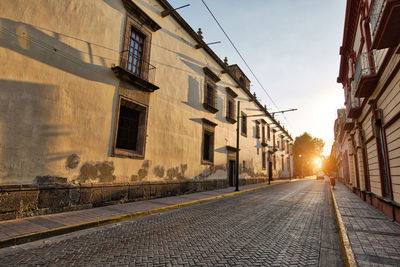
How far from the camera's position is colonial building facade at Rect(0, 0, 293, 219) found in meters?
5.52

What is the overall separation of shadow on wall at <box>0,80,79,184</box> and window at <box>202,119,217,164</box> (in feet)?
30.9

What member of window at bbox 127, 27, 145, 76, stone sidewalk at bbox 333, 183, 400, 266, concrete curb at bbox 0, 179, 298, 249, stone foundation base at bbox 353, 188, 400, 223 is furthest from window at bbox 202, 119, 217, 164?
stone sidewalk at bbox 333, 183, 400, 266

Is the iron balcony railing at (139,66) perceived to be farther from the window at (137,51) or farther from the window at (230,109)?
the window at (230,109)

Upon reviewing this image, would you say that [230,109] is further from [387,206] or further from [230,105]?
[387,206]

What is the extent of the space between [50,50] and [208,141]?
430 inches

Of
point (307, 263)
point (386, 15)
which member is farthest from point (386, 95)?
→ point (307, 263)

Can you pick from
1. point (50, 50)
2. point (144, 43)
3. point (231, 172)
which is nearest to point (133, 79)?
point (144, 43)

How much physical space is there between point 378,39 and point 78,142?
8.83 m

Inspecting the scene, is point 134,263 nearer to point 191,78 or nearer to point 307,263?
point 307,263

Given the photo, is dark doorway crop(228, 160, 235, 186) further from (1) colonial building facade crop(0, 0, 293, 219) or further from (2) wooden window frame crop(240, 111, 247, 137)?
(1) colonial building facade crop(0, 0, 293, 219)

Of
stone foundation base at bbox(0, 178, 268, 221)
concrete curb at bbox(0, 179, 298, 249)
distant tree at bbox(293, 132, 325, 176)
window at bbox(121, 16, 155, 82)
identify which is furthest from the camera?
distant tree at bbox(293, 132, 325, 176)

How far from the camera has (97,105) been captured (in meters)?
7.48

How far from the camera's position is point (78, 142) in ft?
22.4

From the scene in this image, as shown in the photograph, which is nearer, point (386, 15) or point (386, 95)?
point (386, 15)
